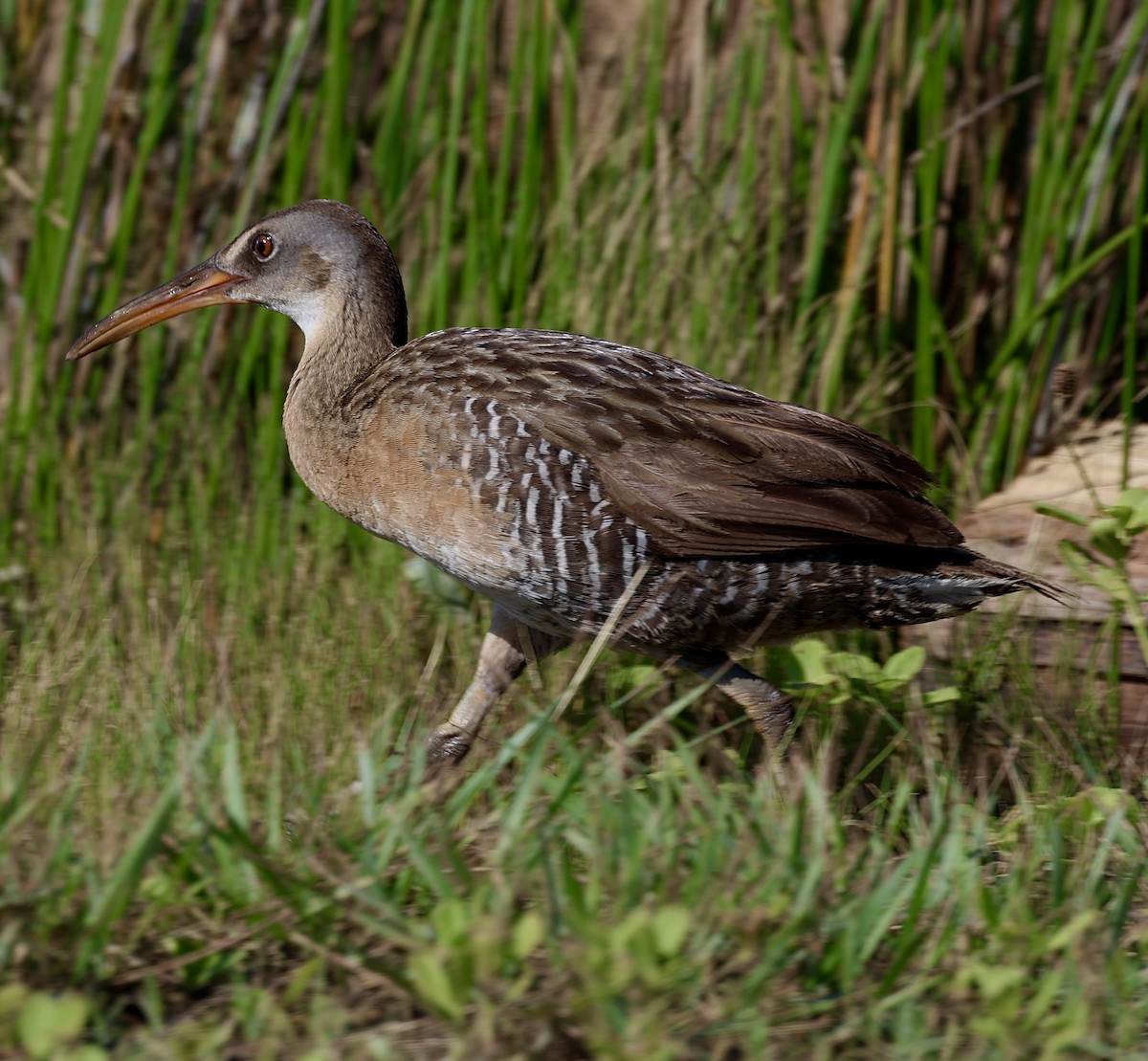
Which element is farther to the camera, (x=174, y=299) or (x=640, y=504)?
(x=174, y=299)

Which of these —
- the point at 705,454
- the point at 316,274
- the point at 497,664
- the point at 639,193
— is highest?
the point at 639,193

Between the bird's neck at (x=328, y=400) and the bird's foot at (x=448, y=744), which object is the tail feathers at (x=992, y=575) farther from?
the bird's neck at (x=328, y=400)

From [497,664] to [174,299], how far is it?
1.28 metres

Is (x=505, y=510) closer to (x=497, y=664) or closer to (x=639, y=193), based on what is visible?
(x=497, y=664)

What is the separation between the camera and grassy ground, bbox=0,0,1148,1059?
238cm

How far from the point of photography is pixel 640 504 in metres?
3.40

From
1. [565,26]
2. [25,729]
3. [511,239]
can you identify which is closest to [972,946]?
[25,729]

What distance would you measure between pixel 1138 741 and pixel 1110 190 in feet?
6.00

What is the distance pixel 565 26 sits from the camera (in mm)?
4805

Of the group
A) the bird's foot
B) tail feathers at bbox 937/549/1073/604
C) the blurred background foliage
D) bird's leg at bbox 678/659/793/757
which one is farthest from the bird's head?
tail feathers at bbox 937/549/1073/604

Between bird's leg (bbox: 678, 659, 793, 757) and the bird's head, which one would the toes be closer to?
bird's leg (bbox: 678, 659, 793, 757)

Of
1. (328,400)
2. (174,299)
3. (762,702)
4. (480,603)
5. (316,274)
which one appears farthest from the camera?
(480,603)

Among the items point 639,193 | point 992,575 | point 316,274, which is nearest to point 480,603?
point 316,274

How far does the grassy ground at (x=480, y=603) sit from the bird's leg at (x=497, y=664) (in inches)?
4.1
